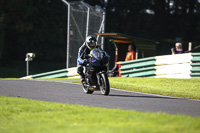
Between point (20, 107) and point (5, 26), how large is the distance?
28.5m

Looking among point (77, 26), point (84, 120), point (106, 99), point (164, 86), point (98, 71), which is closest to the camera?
point (84, 120)

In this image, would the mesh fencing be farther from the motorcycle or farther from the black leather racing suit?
the motorcycle

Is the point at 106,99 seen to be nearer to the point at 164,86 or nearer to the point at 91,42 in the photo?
the point at 91,42

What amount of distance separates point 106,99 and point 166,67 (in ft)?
27.1

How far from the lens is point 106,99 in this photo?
36.6 ft

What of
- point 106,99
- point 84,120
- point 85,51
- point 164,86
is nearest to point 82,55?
point 85,51

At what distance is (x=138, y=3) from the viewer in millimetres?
56844

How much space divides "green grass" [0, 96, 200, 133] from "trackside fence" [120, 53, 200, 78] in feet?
32.0

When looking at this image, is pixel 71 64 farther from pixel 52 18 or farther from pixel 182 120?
pixel 52 18

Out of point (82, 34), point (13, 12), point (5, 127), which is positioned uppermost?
point (13, 12)

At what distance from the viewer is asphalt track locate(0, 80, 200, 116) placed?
9719 millimetres

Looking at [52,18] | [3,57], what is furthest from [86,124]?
[52,18]

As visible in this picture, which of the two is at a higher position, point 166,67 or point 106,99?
point 166,67

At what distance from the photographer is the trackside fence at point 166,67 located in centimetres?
1816
